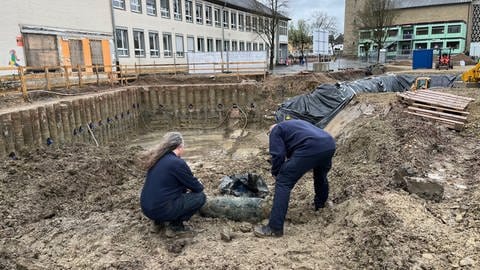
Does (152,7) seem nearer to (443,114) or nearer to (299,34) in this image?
(443,114)

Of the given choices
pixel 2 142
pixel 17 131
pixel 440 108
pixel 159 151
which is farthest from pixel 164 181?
pixel 440 108

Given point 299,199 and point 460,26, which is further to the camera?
point 460,26

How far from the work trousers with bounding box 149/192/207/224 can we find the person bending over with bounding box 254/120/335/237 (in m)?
0.88

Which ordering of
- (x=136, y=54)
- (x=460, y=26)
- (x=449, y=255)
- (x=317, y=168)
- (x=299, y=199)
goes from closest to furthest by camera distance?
(x=449, y=255)
(x=317, y=168)
(x=299, y=199)
(x=136, y=54)
(x=460, y=26)

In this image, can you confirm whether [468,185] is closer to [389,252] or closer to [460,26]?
[389,252]

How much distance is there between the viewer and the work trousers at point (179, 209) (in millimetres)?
4564

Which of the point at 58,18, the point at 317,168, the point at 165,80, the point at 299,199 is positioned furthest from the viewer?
the point at 165,80

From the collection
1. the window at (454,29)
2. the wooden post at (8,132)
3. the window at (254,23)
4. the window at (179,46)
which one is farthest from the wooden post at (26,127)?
the window at (454,29)

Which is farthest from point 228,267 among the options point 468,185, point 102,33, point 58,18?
point 102,33

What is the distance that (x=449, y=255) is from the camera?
3.53 m

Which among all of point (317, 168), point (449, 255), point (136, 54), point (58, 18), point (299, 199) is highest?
point (58, 18)

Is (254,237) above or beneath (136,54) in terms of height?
beneath

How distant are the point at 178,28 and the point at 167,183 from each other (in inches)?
A: 1091

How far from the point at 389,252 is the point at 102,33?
71.2 ft
